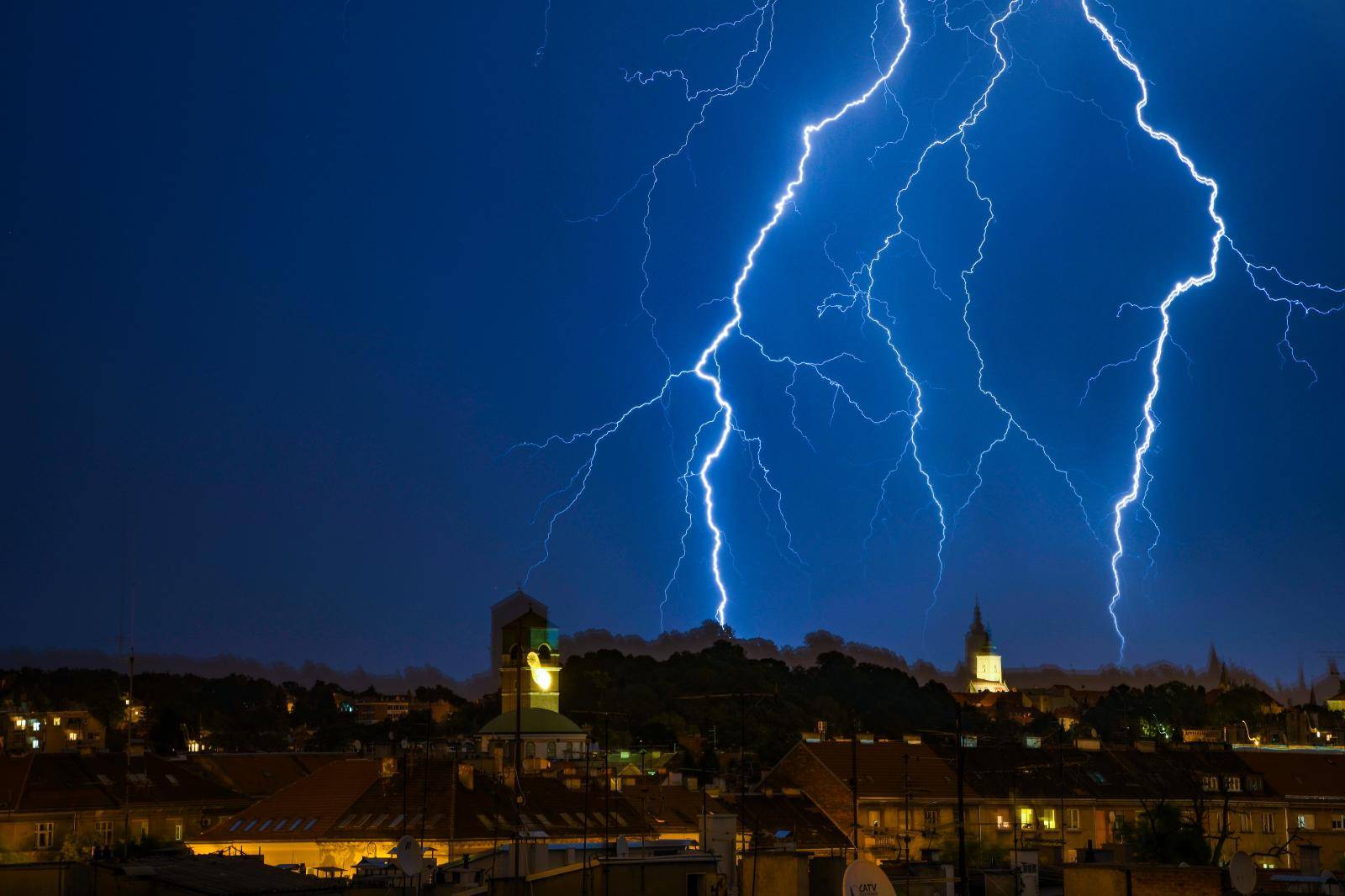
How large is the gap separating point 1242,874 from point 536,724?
5064 centimetres

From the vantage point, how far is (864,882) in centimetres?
1409

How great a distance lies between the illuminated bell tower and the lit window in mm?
35811

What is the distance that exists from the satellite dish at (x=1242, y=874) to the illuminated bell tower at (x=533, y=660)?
60097mm

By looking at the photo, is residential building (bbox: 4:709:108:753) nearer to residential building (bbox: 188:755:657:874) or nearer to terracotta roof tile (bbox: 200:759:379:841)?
terracotta roof tile (bbox: 200:759:379:841)

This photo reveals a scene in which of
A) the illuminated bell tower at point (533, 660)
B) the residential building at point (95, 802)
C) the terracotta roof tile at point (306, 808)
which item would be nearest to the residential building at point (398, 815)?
the terracotta roof tile at point (306, 808)

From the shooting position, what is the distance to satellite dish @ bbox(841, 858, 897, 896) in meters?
14.0

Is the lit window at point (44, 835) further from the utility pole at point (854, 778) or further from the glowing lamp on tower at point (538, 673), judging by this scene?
the glowing lamp on tower at point (538, 673)

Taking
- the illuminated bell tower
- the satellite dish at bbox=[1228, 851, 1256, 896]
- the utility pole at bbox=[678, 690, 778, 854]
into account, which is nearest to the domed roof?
the illuminated bell tower

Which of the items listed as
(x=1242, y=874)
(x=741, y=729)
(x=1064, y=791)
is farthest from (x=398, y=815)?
(x=1242, y=874)

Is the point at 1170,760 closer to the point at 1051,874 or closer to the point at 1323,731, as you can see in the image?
the point at 1051,874

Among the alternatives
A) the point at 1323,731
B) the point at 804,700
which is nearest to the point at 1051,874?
the point at 804,700

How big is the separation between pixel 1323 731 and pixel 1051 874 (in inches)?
3111

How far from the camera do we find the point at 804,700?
96.8 m

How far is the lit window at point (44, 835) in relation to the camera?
3988 centimetres
